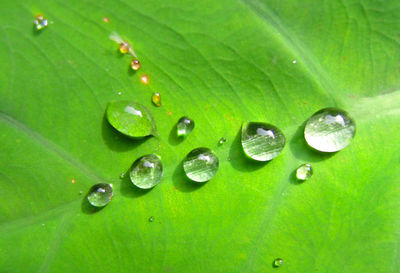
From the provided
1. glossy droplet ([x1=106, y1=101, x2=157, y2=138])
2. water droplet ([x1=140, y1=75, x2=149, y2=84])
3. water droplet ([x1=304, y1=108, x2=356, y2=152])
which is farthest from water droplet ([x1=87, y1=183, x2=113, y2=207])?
water droplet ([x1=304, y1=108, x2=356, y2=152])

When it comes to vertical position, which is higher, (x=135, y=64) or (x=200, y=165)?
(x=135, y=64)

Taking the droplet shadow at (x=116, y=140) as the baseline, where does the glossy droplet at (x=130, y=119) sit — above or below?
above

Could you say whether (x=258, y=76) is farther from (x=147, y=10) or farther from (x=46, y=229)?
(x=46, y=229)

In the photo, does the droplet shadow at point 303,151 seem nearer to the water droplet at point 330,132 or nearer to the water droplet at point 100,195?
the water droplet at point 330,132

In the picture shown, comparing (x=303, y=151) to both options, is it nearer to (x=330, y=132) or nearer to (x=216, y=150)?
(x=330, y=132)

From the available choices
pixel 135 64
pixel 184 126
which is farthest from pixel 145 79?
pixel 184 126

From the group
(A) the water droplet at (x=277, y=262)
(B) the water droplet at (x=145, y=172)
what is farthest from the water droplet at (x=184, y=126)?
(A) the water droplet at (x=277, y=262)
